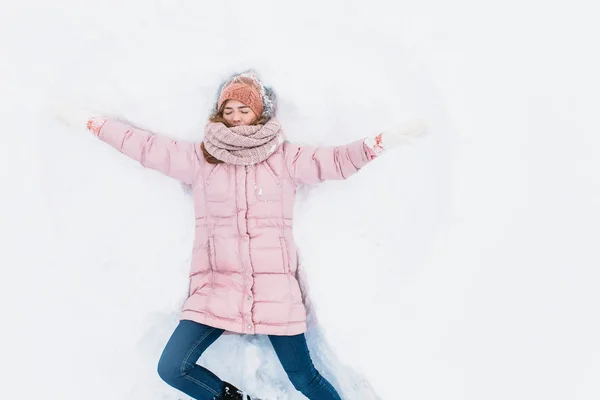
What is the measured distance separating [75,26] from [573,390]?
2.37m

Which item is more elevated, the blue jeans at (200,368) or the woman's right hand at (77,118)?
the woman's right hand at (77,118)

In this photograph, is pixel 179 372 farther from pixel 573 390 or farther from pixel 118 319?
pixel 573 390

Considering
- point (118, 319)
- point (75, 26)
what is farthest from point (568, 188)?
point (75, 26)

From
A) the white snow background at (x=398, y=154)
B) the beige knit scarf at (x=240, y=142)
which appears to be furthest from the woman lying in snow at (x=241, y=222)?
the white snow background at (x=398, y=154)

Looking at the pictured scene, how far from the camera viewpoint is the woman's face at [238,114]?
2.02 metres

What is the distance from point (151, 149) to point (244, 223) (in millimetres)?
463

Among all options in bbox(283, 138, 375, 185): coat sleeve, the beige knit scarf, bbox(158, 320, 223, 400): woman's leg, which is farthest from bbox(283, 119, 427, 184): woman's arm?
bbox(158, 320, 223, 400): woman's leg

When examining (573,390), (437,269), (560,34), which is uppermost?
(560,34)

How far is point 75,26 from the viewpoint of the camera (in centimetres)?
213

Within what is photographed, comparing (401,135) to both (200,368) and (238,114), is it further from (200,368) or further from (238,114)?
(200,368)

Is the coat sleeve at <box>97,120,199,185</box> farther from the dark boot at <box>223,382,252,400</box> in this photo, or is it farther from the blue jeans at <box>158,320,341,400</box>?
the dark boot at <box>223,382,252,400</box>

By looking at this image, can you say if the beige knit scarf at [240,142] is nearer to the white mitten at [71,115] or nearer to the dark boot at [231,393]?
the white mitten at [71,115]

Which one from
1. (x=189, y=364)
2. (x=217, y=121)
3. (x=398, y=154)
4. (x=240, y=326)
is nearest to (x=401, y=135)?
(x=398, y=154)

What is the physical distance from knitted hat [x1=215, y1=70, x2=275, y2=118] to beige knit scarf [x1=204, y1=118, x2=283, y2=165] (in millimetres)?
97
